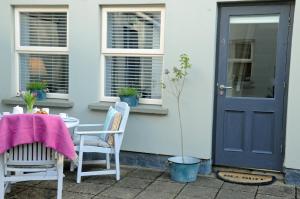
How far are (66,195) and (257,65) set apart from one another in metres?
2.73

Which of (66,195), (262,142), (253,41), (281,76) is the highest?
(253,41)

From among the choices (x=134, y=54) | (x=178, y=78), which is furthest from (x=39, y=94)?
(x=178, y=78)

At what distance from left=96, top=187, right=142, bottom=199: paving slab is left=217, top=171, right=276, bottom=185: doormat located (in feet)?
3.76

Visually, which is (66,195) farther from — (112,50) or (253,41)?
(253,41)

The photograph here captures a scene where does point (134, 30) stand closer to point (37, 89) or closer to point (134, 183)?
point (37, 89)

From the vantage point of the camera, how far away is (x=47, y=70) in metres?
5.75

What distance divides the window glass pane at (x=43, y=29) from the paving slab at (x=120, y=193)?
2.27 m

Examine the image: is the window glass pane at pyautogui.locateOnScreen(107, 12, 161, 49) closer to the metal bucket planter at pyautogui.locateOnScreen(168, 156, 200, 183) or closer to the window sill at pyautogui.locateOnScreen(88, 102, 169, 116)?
the window sill at pyautogui.locateOnScreen(88, 102, 169, 116)

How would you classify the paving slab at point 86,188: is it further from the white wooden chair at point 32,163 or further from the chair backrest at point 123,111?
the chair backrest at point 123,111

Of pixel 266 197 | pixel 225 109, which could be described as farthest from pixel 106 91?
pixel 266 197

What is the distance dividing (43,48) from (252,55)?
9.51 feet

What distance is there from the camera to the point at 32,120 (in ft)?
11.4

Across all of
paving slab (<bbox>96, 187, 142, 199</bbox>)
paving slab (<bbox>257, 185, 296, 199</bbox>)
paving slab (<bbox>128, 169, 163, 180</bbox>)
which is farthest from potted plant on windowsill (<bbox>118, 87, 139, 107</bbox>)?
paving slab (<bbox>257, 185, 296, 199</bbox>)

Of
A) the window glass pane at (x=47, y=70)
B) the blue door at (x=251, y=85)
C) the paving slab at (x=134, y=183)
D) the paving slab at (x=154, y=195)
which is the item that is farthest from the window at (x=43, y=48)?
the blue door at (x=251, y=85)
